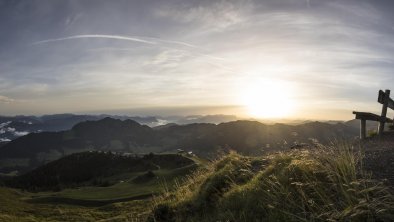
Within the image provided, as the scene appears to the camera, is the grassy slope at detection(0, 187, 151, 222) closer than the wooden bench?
No

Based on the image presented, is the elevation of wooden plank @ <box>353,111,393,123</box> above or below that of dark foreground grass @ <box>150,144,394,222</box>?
above

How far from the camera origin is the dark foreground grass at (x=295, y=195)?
675 centimetres

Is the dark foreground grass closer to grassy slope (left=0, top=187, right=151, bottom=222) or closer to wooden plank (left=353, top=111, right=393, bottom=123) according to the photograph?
wooden plank (left=353, top=111, right=393, bottom=123)

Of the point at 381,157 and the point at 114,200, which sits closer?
the point at 381,157

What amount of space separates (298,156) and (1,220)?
205 ft

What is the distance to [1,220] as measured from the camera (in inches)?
2391

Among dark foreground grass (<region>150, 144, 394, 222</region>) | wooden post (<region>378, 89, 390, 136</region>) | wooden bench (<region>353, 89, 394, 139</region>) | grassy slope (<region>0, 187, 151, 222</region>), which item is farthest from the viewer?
Answer: grassy slope (<region>0, 187, 151, 222</region>)

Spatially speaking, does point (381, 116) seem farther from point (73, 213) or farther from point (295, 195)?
point (73, 213)

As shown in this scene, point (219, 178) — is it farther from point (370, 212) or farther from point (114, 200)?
point (114, 200)

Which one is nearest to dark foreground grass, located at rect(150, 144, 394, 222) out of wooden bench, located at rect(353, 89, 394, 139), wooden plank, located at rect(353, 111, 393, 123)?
wooden plank, located at rect(353, 111, 393, 123)

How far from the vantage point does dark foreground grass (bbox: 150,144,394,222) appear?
6746 mm

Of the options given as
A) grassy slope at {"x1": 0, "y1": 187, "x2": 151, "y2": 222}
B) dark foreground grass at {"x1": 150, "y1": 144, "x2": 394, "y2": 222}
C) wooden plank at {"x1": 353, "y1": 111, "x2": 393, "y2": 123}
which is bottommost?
grassy slope at {"x1": 0, "y1": 187, "x2": 151, "y2": 222}

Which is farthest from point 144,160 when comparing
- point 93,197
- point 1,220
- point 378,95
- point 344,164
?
point 344,164

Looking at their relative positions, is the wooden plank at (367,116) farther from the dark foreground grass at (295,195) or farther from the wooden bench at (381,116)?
the dark foreground grass at (295,195)
